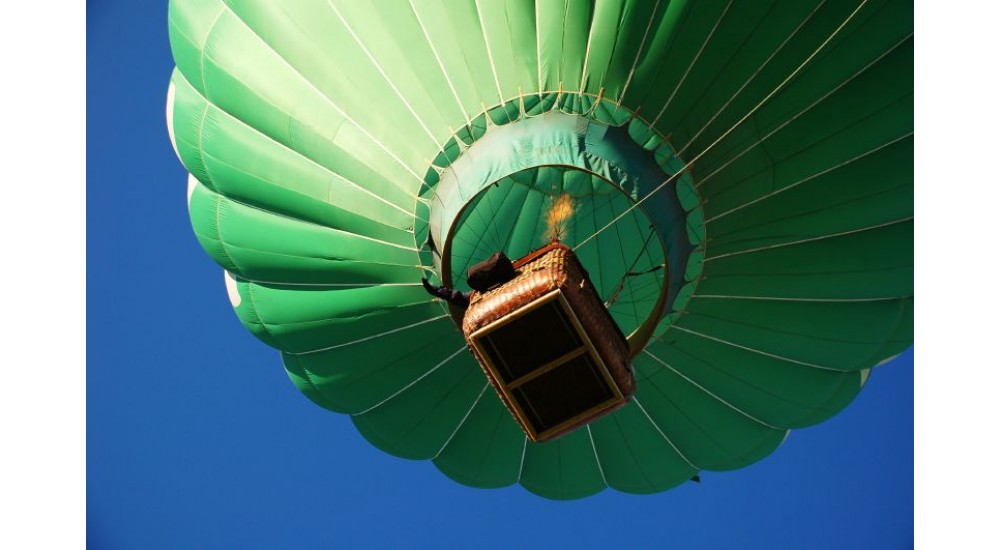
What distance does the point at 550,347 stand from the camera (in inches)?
256

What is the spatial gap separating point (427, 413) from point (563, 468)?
0.99 metres

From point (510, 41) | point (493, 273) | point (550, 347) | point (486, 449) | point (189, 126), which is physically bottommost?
point (486, 449)

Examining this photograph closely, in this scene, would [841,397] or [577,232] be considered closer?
[841,397]

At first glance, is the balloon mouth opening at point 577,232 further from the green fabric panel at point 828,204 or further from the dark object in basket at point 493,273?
the dark object in basket at point 493,273

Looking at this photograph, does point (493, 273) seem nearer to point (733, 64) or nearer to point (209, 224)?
point (733, 64)

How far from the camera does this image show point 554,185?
8.77 meters

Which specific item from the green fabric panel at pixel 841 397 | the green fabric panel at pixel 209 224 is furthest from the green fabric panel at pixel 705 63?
the green fabric panel at pixel 209 224

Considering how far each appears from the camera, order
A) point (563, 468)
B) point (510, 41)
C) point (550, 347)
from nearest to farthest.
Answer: point (550, 347) < point (510, 41) < point (563, 468)

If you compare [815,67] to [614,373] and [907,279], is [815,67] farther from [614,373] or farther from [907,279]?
[614,373]

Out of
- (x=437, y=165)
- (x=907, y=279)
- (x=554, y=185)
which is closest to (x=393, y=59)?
(x=437, y=165)

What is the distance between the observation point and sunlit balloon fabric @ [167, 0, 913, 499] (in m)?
7.04

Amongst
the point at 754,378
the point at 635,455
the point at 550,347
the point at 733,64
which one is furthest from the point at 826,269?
the point at 550,347

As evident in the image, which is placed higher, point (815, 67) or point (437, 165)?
point (437, 165)

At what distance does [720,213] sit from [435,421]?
219cm
